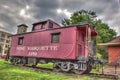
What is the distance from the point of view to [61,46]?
11.1 metres

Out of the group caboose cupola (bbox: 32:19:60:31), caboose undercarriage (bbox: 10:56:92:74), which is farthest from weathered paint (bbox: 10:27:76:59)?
caboose cupola (bbox: 32:19:60:31)

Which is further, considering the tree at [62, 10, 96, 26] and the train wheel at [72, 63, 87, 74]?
the tree at [62, 10, 96, 26]

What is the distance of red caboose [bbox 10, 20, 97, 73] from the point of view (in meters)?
10.4

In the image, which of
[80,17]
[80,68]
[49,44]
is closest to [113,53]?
[80,68]

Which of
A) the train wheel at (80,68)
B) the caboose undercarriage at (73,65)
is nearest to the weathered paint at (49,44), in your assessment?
the caboose undercarriage at (73,65)

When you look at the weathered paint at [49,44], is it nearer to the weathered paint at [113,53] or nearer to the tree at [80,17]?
the weathered paint at [113,53]

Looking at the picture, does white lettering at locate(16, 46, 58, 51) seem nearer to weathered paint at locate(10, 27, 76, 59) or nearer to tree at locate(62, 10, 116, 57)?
weathered paint at locate(10, 27, 76, 59)

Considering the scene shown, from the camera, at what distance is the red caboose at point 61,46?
10438mm

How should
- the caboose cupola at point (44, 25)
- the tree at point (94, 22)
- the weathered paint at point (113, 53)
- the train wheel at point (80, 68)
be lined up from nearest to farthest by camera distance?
the train wheel at point (80, 68) → the caboose cupola at point (44, 25) → the weathered paint at point (113, 53) → the tree at point (94, 22)

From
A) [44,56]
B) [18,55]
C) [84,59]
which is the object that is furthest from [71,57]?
[18,55]

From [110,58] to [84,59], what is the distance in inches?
394

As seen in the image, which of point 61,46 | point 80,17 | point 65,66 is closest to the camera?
point 65,66

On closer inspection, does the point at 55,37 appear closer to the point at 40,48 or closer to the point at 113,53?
the point at 40,48

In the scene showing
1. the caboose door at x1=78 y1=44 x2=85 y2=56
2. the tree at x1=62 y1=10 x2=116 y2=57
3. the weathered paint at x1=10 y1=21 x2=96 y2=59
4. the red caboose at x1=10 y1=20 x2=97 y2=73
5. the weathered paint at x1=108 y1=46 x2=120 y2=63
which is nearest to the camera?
the red caboose at x1=10 y1=20 x2=97 y2=73
